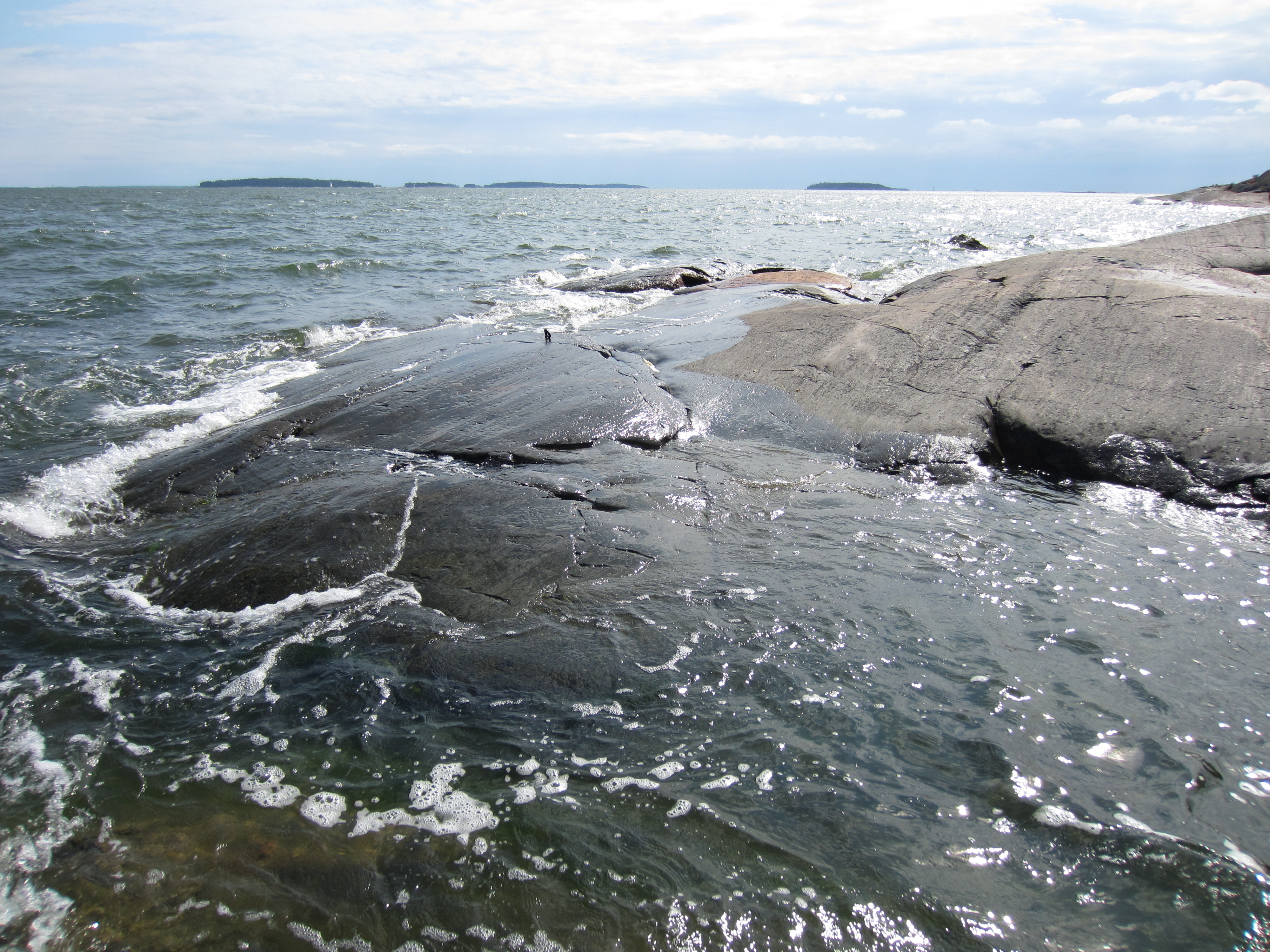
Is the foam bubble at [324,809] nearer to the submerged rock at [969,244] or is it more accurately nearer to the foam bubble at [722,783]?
the foam bubble at [722,783]

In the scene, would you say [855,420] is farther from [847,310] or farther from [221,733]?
[221,733]

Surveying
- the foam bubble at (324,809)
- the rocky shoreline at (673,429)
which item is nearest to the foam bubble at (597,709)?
the rocky shoreline at (673,429)

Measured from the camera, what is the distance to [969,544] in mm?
3988

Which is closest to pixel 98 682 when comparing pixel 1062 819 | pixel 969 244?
pixel 1062 819

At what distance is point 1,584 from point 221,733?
233cm

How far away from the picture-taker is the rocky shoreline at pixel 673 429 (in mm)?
3953

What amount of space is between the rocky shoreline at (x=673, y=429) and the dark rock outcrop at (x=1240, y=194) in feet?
171

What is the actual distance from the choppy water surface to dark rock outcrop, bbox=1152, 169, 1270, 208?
55.4 meters

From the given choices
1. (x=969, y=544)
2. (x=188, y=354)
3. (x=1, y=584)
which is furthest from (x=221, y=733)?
(x=188, y=354)

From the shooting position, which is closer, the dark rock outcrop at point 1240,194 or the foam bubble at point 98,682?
the foam bubble at point 98,682

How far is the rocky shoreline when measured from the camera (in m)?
3.95


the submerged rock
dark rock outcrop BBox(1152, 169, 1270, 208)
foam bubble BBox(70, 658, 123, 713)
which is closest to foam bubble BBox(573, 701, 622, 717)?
foam bubble BBox(70, 658, 123, 713)

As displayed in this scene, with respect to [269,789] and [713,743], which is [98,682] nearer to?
[269,789]

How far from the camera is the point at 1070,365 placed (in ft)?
17.7
